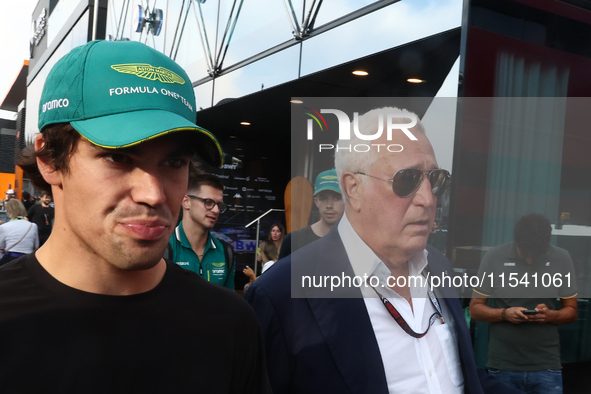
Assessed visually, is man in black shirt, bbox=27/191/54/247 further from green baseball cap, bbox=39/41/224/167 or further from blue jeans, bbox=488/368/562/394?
green baseball cap, bbox=39/41/224/167

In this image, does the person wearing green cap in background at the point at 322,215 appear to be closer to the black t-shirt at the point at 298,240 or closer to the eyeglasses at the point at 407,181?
the black t-shirt at the point at 298,240

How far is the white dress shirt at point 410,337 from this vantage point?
144 cm

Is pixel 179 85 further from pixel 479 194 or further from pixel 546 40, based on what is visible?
pixel 546 40

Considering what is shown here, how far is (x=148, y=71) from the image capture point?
3.52 ft

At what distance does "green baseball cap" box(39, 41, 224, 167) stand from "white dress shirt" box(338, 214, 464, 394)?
2.34 ft

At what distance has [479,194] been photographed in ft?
11.3

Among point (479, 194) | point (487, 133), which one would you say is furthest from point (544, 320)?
point (487, 133)

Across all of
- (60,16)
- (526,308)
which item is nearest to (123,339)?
(526,308)

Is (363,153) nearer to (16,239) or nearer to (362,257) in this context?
(362,257)

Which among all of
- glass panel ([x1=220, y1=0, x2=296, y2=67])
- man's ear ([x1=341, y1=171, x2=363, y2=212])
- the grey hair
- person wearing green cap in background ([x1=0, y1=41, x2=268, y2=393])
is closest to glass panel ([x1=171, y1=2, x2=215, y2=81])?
glass panel ([x1=220, y1=0, x2=296, y2=67])

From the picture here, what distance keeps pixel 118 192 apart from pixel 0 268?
13.9 inches

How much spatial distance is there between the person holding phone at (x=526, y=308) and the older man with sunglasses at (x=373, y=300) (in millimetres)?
1861

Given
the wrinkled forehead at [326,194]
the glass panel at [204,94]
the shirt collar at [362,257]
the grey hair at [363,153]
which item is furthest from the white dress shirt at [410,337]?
the glass panel at [204,94]

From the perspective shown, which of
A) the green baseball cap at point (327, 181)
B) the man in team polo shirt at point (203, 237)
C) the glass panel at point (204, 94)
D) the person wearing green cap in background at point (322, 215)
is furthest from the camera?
the glass panel at point (204, 94)
